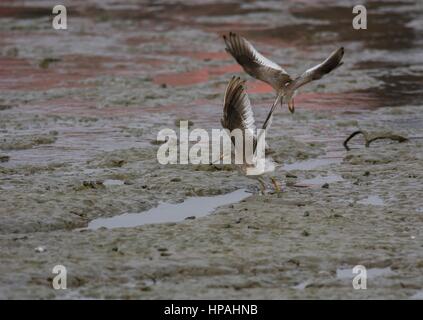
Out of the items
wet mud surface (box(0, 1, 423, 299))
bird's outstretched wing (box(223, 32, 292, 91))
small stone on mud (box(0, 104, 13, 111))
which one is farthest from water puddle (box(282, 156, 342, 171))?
small stone on mud (box(0, 104, 13, 111))

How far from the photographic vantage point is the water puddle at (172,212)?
7.83 meters

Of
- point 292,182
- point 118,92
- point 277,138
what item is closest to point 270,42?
point 118,92

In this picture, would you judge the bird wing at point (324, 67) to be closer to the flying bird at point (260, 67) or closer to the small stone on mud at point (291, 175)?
the flying bird at point (260, 67)

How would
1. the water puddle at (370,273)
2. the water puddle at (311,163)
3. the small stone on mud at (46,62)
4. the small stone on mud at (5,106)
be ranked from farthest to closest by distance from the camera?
the small stone on mud at (46,62), the small stone on mud at (5,106), the water puddle at (311,163), the water puddle at (370,273)

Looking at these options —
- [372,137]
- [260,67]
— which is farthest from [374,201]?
[372,137]

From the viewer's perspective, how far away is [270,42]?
19.6 meters

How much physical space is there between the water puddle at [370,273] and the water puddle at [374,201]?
172cm

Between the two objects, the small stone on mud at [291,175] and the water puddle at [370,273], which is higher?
the small stone on mud at [291,175]

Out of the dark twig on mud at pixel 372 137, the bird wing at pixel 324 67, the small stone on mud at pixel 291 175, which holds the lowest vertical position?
the small stone on mud at pixel 291 175

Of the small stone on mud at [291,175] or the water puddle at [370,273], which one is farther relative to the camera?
the small stone on mud at [291,175]

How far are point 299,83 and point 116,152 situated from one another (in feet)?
8.37

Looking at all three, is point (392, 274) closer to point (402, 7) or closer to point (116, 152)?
point (116, 152)

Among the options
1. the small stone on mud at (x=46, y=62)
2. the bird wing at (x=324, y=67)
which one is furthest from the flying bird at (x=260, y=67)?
the small stone on mud at (x=46, y=62)

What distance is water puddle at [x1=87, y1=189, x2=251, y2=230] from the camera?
783 centimetres
